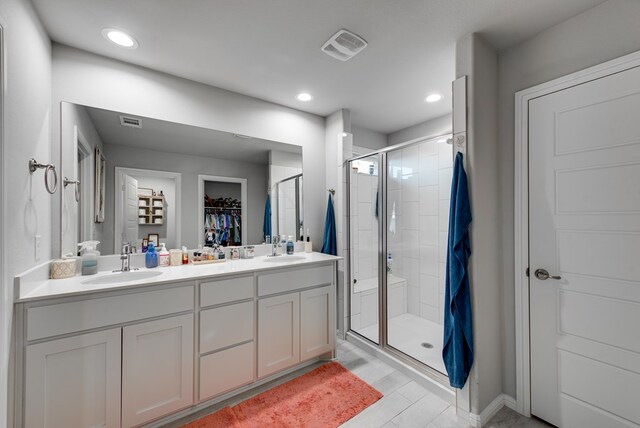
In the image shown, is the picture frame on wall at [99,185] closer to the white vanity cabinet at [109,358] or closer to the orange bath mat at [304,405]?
the white vanity cabinet at [109,358]

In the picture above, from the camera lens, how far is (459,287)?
166cm

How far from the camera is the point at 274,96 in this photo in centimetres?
250

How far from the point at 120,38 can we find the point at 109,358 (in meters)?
1.95

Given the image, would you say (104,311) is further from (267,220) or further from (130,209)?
(267,220)

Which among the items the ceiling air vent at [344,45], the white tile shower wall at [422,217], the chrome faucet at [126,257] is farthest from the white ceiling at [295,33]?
the chrome faucet at [126,257]

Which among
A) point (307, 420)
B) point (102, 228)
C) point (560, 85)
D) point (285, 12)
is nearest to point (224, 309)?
point (307, 420)

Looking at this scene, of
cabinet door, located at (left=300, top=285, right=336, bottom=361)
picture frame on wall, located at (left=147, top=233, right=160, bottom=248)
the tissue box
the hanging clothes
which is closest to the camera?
the tissue box

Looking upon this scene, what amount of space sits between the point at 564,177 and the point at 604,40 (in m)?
0.76

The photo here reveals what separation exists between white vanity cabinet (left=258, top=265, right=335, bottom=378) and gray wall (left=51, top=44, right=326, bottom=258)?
758 mm

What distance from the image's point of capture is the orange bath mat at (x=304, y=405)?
5.50ft

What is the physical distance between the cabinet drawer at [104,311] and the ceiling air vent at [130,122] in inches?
50.8

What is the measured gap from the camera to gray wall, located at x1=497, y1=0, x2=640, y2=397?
4.59 feet

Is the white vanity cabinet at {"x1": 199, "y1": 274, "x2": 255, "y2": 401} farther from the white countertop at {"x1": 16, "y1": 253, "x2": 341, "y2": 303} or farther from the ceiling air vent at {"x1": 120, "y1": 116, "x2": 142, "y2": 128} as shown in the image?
the ceiling air vent at {"x1": 120, "y1": 116, "x2": 142, "y2": 128}

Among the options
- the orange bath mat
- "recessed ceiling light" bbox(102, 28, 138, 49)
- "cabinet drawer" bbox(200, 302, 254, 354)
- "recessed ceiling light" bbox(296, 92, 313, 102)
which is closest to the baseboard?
the orange bath mat
